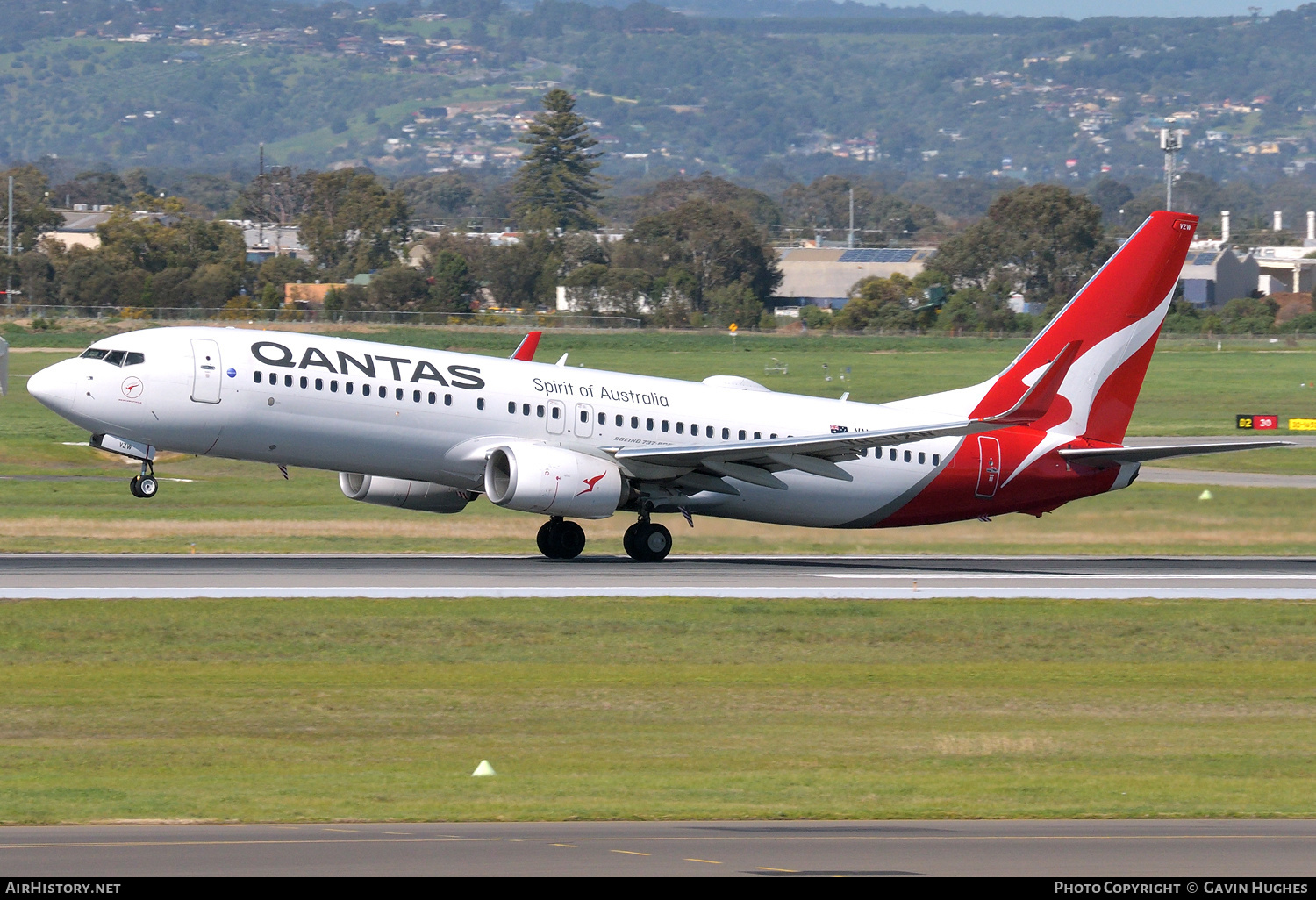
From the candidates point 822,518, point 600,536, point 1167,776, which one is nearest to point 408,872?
point 1167,776

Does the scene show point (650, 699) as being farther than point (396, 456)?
No

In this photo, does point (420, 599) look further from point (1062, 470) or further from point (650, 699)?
point (1062, 470)

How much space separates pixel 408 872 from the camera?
14.7m

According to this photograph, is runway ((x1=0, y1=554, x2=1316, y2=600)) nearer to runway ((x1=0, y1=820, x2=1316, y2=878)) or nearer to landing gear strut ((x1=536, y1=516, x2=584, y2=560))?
landing gear strut ((x1=536, y1=516, x2=584, y2=560))

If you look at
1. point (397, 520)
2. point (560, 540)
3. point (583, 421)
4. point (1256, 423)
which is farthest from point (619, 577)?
point (1256, 423)

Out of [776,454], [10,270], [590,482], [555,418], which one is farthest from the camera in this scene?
[10,270]

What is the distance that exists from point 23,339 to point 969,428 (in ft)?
314

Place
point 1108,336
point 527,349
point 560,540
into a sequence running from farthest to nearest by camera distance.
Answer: point 527,349 < point 1108,336 < point 560,540

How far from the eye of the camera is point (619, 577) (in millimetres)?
36719

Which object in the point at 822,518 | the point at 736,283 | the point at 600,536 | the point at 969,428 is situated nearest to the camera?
the point at 969,428

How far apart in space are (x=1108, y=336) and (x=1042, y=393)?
342 cm

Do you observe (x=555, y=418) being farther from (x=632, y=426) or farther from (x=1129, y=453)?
(x=1129, y=453)

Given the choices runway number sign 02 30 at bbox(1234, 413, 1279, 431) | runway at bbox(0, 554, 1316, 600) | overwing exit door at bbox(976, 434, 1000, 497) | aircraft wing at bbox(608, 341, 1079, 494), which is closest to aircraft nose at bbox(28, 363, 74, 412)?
runway at bbox(0, 554, 1316, 600)

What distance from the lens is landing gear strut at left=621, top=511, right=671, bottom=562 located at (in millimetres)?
39781
